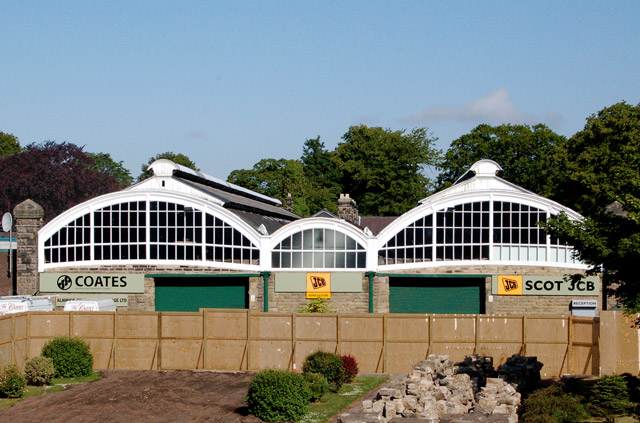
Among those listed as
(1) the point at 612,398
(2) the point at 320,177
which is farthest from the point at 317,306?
(2) the point at 320,177

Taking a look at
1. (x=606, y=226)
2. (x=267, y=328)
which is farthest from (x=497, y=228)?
(x=606, y=226)

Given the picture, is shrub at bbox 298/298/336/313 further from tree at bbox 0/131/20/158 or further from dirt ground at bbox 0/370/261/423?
tree at bbox 0/131/20/158

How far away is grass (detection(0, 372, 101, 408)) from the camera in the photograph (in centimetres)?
2264

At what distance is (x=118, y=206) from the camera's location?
121 feet

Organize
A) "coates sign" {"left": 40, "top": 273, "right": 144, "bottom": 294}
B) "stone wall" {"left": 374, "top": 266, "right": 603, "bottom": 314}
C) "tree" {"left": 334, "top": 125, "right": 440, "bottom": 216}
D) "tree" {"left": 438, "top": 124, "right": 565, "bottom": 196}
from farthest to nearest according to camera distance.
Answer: "tree" {"left": 334, "top": 125, "right": 440, "bottom": 216}
"tree" {"left": 438, "top": 124, "right": 565, "bottom": 196}
"coates sign" {"left": 40, "top": 273, "right": 144, "bottom": 294}
"stone wall" {"left": 374, "top": 266, "right": 603, "bottom": 314}

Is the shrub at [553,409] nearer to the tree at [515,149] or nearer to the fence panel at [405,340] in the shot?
the fence panel at [405,340]

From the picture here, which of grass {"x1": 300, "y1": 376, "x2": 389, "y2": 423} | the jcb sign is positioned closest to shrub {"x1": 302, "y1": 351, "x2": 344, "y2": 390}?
grass {"x1": 300, "y1": 376, "x2": 389, "y2": 423}

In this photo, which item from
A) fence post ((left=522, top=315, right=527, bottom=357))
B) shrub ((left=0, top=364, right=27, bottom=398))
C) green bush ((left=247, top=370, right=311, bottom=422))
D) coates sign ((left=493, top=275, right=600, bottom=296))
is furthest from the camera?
coates sign ((left=493, top=275, right=600, bottom=296))

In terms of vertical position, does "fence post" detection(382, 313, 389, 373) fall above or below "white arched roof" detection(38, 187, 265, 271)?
below

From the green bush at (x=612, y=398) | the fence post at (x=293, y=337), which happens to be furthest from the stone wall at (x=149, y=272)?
the green bush at (x=612, y=398)

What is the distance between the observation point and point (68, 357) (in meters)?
26.6

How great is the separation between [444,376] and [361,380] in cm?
406

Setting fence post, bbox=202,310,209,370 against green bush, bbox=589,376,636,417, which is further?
fence post, bbox=202,310,209,370

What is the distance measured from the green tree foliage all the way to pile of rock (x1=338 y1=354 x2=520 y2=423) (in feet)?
210
